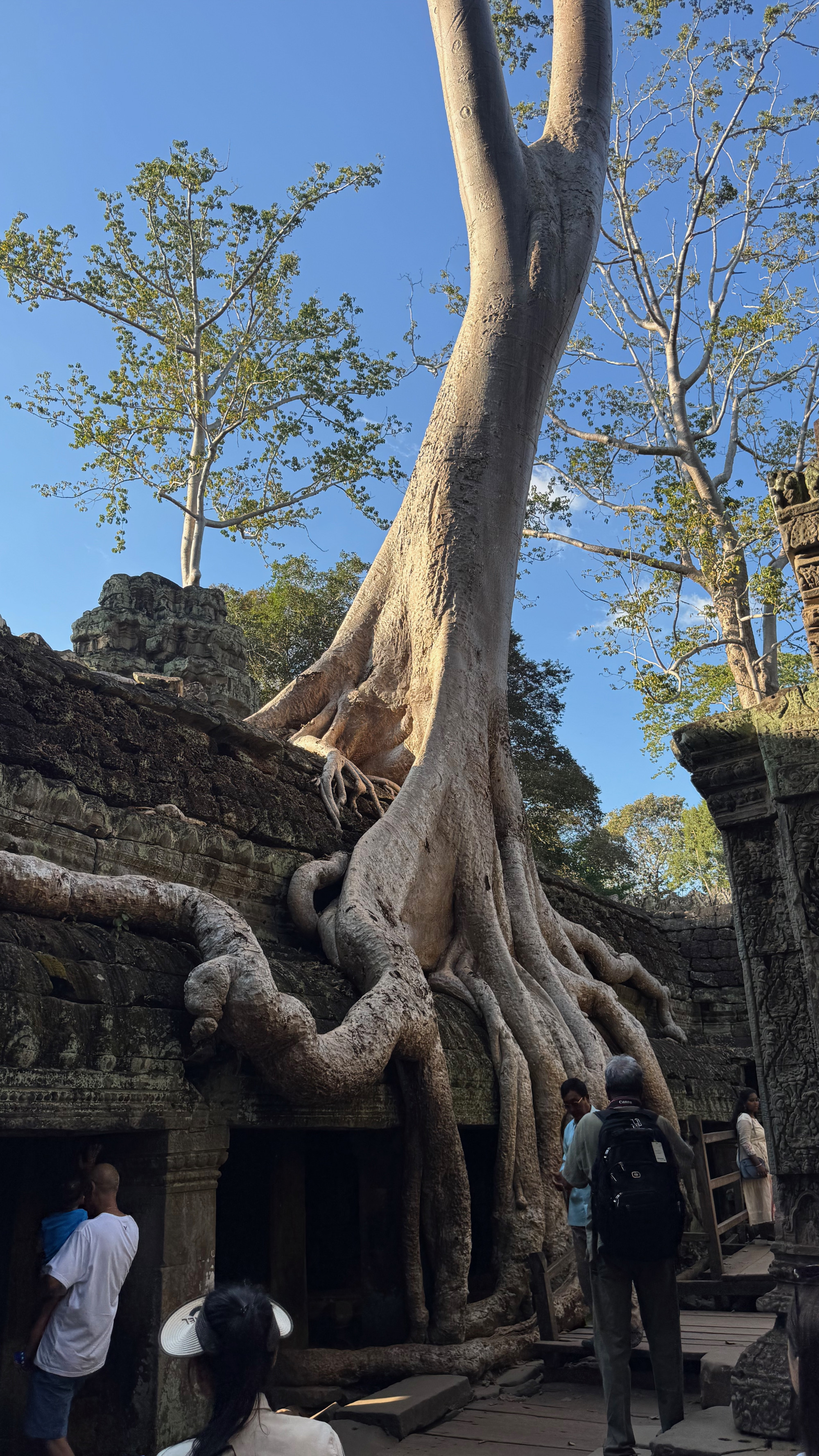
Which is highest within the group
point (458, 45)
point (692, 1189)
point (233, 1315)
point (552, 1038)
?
point (458, 45)

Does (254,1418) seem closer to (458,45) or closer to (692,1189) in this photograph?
(692,1189)

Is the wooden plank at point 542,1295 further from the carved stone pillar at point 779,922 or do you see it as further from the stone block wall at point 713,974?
the stone block wall at point 713,974

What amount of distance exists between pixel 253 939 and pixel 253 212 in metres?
10.8

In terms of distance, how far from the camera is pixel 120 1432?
2797 mm

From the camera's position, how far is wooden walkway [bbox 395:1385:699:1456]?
3127 millimetres

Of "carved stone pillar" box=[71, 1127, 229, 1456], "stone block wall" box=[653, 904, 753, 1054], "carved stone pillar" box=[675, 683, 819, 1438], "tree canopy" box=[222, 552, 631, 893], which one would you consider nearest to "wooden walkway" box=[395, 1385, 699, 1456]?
"carved stone pillar" box=[675, 683, 819, 1438]

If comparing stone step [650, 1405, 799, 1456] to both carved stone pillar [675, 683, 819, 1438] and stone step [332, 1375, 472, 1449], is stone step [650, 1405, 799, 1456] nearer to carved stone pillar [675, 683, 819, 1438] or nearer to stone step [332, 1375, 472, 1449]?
carved stone pillar [675, 683, 819, 1438]

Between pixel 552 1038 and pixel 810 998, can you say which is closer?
pixel 810 998

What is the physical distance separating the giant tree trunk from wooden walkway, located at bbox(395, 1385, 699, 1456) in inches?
15.8

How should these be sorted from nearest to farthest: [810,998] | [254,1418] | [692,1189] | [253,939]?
[254,1418]
[810,998]
[253,939]
[692,1189]

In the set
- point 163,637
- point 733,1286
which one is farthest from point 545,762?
point 733,1286

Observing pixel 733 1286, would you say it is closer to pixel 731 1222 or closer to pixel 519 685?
pixel 731 1222

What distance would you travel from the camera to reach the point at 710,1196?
509 centimetres

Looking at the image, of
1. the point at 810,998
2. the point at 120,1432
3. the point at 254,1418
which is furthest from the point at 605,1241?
Result: the point at 254,1418
